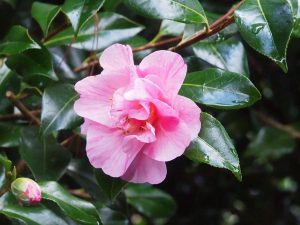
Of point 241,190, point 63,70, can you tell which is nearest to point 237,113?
point 241,190

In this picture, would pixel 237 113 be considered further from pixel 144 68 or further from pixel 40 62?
pixel 144 68

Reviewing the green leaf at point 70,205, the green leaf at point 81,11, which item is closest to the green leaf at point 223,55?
the green leaf at point 81,11

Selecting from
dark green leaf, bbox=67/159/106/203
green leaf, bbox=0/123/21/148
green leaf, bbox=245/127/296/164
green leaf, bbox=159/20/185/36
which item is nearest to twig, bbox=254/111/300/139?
green leaf, bbox=245/127/296/164

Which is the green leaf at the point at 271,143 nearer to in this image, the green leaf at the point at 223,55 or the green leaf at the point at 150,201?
the green leaf at the point at 150,201

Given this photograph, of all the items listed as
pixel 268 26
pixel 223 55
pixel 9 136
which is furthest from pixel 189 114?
pixel 9 136

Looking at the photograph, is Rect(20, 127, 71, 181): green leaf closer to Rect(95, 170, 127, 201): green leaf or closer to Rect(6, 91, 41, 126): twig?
Rect(6, 91, 41, 126): twig

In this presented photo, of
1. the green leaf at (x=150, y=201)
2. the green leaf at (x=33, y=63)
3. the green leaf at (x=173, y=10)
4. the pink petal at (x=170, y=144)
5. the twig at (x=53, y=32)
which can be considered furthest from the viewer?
the green leaf at (x=150, y=201)

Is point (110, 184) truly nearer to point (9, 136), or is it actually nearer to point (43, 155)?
point (43, 155)
